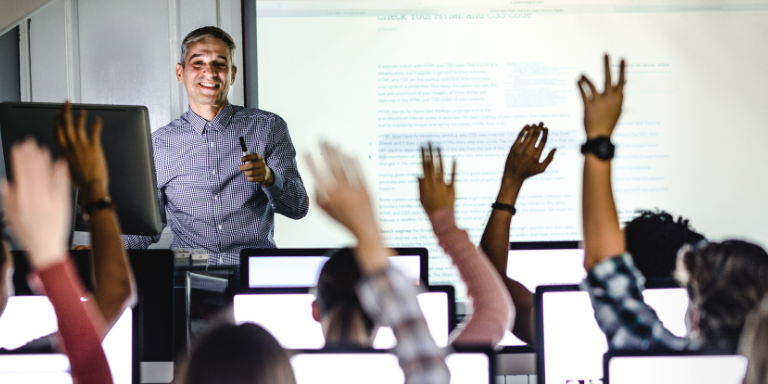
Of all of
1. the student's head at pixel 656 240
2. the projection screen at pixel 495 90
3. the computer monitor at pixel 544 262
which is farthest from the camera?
the projection screen at pixel 495 90

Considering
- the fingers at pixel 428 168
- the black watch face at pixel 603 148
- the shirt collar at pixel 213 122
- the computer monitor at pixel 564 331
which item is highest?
the shirt collar at pixel 213 122

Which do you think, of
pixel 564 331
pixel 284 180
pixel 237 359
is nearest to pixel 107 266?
pixel 237 359

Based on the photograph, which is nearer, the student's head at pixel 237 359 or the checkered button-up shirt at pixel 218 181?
the student's head at pixel 237 359

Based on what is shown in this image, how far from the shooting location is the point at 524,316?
157 centimetres

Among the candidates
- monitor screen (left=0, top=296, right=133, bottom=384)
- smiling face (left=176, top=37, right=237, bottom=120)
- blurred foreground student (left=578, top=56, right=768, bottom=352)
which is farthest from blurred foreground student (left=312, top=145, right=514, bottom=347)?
smiling face (left=176, top=37, right=237, bottom=120)

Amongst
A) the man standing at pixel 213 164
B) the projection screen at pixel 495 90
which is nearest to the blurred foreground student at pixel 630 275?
the man standing at pixel 213 164

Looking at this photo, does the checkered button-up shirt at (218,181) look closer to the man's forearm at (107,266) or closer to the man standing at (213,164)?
the man standing at (213,164)

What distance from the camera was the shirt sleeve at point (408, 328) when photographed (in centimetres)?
59

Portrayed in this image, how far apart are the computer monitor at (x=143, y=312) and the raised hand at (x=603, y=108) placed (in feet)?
3.10

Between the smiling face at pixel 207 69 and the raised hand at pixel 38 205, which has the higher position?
the smiling face at pixel 207 69

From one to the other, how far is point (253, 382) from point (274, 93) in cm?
290

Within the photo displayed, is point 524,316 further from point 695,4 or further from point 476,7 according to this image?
point 695,4

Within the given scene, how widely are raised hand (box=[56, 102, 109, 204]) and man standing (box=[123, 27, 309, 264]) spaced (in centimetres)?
163

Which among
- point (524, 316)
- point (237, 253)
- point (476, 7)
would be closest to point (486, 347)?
point (524, 316)
